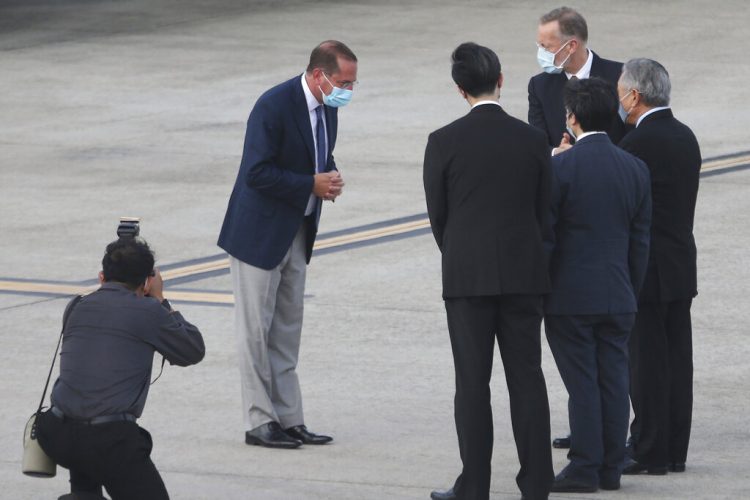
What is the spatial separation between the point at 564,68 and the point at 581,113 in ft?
3.51

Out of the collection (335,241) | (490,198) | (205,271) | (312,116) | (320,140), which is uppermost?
(312,116)

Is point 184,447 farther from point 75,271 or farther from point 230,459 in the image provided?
point 75,271

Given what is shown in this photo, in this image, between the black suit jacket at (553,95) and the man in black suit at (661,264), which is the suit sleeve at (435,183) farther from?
the black suit jacket at (553,95)

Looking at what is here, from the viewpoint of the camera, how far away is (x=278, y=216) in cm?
755

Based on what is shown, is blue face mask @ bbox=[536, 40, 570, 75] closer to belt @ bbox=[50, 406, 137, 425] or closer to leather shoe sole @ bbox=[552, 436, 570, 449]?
leather shoe sole @ bbox=[552, 436, 570, 449]

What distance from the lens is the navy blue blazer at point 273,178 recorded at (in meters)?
7.45

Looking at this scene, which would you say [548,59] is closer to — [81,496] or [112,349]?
[112,349]

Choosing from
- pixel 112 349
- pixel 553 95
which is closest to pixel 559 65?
pixel 553 95

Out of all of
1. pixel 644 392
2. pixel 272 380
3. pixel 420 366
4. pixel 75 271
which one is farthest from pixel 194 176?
pixel 644 392

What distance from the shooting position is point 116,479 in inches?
233

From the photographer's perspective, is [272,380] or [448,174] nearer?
[448,174]

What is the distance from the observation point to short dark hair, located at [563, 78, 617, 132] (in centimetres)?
678

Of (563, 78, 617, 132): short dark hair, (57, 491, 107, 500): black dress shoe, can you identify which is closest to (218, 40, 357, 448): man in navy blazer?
(563, 78, 617, 132): short dark hair

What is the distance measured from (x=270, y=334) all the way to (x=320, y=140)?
94 centimetres
